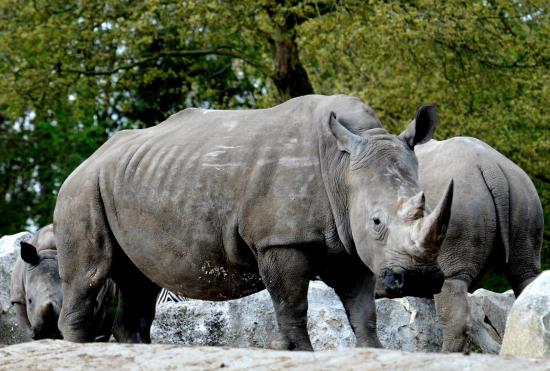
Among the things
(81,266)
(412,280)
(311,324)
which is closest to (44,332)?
(311,324)

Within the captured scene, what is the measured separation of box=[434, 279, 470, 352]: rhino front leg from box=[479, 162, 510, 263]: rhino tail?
452 mm

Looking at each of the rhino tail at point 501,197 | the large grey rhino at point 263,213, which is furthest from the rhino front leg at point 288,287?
the rhino tail at point 501,197

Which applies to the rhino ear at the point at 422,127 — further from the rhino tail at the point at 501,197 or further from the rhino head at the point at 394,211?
the rhino tail at the point at 501,197

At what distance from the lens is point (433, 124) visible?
763 centimetres

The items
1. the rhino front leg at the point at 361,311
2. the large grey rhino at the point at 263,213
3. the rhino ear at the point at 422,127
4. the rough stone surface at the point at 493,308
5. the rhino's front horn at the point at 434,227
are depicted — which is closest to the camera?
the rhino's front horn at the point at 434,227

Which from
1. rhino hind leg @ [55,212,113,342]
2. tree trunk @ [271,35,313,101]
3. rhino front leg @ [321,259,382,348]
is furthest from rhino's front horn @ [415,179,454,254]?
tree trunk @ [271,35,313,101]

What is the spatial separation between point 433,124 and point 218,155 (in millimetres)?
1444

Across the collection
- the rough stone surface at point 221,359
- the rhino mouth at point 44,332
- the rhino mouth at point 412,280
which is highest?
the rough stone surface at point 221,359

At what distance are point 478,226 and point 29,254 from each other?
15.0 feet

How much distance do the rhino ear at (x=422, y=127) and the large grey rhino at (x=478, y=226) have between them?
2030 millimetres

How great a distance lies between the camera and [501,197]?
974 centimetres

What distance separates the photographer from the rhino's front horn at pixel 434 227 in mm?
6660

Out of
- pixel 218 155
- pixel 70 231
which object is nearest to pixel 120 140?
pixel 70 231

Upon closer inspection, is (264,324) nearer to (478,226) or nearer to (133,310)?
(133,310)
